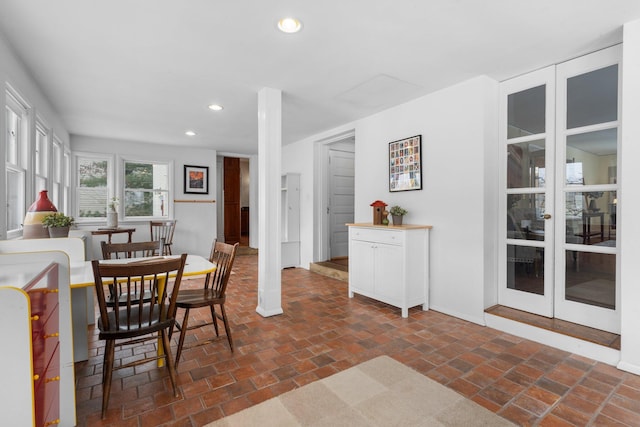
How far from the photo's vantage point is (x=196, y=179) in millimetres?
6906

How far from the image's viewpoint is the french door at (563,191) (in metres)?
2.64

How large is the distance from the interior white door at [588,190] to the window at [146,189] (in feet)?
21.5

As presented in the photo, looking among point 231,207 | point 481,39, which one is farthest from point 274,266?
point 231,207

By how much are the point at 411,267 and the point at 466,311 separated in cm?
69

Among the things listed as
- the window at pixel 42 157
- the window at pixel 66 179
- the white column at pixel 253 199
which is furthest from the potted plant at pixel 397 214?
the window at pixel 66 179

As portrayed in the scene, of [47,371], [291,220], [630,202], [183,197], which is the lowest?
[47,371]

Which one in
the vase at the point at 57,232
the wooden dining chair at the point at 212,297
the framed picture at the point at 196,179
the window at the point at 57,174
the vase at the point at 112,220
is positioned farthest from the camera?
the framed picture at the point at 196,179

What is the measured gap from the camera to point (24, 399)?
1078 millimetres

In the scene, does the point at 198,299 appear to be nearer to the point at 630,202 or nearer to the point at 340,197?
the point at 630,202

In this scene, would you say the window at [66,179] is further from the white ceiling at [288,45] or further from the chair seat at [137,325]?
the chair seat at [137,325]

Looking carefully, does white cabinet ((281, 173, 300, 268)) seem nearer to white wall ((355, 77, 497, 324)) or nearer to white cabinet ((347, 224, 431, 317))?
white cabinet ((347, 224, 431, 317))

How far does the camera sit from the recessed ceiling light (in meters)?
2.21

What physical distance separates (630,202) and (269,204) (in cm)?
297

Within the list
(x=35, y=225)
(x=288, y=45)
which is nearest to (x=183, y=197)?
(x=35, y=225)
